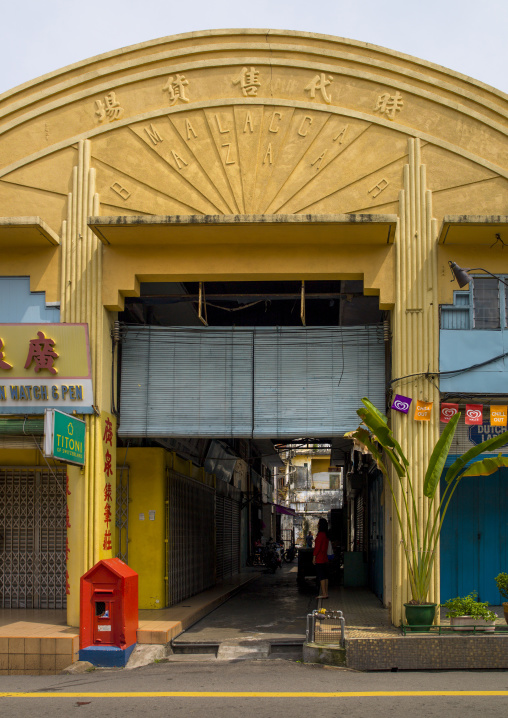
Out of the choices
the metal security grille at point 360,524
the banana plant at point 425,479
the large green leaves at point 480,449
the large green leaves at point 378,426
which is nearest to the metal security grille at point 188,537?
the metal security grille at point 360,524

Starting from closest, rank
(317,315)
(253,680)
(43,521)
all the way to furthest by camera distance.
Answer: (253,680) < (43,521) < (317,315)

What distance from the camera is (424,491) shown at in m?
11.6

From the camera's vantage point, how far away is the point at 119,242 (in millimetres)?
12961

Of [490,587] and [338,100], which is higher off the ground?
[338,100]

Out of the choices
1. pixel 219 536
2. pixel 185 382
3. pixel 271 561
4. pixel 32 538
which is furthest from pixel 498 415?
pixel 271 561

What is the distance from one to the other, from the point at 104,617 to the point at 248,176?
24.1ft

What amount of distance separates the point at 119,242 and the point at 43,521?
569 cm

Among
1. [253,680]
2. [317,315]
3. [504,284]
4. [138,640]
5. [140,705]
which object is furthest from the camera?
[317,315]

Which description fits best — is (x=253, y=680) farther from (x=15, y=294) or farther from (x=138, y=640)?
(x=15, y=294)

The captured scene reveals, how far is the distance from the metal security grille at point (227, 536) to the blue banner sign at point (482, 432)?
1040 centimetres

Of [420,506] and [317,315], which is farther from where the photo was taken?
[317,315]

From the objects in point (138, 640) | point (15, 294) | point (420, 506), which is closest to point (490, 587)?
point (420, 506)

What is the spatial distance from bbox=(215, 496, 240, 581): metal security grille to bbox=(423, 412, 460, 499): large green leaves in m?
11.0

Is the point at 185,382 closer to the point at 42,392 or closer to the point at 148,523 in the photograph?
the point at 42,392
